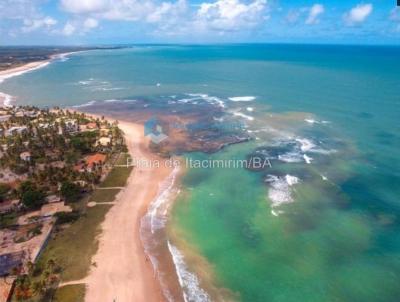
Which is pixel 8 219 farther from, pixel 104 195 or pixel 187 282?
pixel 187 282

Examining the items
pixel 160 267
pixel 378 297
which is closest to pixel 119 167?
pixel 160 267

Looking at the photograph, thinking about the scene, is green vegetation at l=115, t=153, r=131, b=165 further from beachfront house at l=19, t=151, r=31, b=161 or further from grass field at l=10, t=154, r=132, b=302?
beachfront house at l=19, t=151, r=31, b=161

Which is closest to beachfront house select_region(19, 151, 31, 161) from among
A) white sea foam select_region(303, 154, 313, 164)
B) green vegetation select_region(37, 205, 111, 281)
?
green vegetation select_region(37, 205, 111, 281)

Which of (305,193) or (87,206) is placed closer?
(87,206)

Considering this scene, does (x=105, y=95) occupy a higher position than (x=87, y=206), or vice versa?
(x=87, y=206)

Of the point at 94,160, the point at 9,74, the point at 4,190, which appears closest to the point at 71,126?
the point at 94,160

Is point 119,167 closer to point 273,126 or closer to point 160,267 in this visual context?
point 160,267
